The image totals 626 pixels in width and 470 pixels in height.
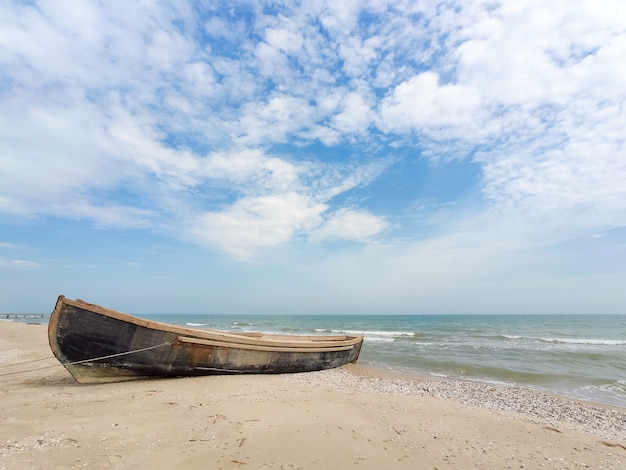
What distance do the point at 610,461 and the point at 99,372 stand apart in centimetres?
894

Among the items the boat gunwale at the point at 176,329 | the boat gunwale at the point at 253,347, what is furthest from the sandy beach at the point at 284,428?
the boat gunwale at the point at 176,329

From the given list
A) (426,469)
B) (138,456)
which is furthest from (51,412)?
(426,469)

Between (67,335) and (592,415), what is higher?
(67,335)

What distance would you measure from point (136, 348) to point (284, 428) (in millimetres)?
4380

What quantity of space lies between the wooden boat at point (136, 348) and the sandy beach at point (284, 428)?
327 millimetres

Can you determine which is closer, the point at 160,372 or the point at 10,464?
the point at 10,464

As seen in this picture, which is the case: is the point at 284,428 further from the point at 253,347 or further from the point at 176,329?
the point at 253,347

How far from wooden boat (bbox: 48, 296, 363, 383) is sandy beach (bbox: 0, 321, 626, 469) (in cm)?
33

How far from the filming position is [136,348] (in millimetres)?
7496

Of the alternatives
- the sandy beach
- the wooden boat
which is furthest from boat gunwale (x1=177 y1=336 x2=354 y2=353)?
the sandy beach

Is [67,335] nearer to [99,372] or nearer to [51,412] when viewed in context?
[99,372]

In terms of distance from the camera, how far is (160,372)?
7855 mm

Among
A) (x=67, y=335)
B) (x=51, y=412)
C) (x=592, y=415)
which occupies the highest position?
(x=67, y=335)

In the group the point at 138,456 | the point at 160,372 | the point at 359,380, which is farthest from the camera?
the point at 359,380
